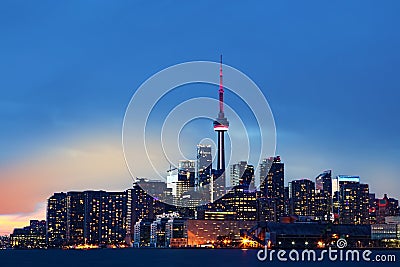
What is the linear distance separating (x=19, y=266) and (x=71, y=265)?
29.2ft

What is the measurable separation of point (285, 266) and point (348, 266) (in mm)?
11539

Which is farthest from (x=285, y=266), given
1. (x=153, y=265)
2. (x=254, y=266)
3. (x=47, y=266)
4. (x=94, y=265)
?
(x=47, y=266)

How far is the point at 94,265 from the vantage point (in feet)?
402

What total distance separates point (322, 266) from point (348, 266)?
7581mm

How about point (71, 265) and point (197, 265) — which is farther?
point (71, 265)

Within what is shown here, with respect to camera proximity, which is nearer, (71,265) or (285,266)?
(285,266)

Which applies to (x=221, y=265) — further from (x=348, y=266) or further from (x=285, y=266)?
(x=348, y=266)

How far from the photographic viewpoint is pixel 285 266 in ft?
380

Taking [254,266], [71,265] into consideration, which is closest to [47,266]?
[71,265]

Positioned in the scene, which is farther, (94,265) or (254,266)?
(94,265)

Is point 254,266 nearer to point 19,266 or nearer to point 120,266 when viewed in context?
point 120,266

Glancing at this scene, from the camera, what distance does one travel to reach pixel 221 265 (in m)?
116

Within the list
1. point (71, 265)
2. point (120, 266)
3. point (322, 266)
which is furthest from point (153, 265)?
point (322, 266)

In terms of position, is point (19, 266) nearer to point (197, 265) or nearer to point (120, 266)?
point (120, 266)
